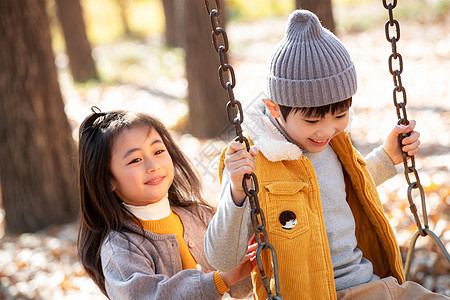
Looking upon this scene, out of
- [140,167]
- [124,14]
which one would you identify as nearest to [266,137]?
[140,167]

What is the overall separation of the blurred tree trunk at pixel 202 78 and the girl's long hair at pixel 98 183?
4.95 m

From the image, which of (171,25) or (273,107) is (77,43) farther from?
(273,107)

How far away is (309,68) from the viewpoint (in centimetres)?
217

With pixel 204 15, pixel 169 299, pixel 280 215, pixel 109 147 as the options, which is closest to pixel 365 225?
pixel 280 215

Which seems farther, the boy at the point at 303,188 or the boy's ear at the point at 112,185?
the boy's ear at the point at 112,185

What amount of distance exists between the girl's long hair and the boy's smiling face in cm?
72

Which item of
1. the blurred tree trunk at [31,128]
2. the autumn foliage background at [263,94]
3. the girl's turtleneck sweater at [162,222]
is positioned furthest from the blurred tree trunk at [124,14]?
the girl's turtleneck sweater at [162,222]

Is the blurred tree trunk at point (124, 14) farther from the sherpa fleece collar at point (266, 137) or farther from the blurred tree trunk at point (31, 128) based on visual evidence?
the sherpa fleece collar at point (266, 137)

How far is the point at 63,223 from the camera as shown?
6.09 meters

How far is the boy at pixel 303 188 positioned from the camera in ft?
6.92

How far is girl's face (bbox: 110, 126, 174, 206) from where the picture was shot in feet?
8.23

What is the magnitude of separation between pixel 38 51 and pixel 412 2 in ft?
53.8

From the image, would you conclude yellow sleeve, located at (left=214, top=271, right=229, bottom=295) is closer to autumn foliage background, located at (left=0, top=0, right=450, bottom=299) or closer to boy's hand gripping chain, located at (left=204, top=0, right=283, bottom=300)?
boy's hand gripping chain, located at (left=204, top=0, right=283, bottom=300)

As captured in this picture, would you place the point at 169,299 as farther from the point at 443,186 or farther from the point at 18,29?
the point at 18,29
